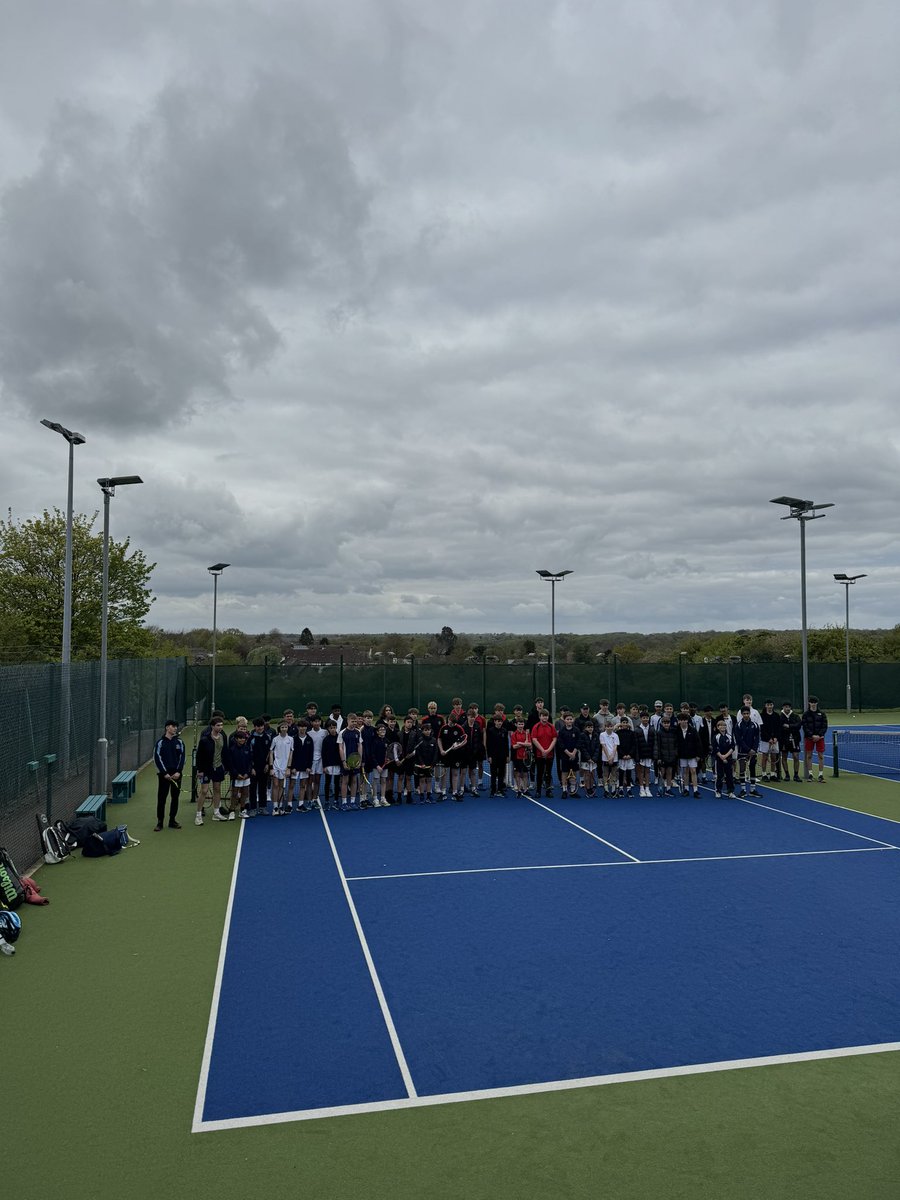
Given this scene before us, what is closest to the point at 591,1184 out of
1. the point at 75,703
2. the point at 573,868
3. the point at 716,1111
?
the point at 716,1111

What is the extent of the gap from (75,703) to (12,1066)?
390 inches

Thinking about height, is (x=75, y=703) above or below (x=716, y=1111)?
above

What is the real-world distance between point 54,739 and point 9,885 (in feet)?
14.0

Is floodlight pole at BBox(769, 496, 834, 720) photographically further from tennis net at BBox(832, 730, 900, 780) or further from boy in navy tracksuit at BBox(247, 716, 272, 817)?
boy in navy tracksuit at BBox(247, 716, 272, 817)

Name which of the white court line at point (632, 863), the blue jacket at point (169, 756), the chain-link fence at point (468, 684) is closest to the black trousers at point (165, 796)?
the blue jacket at point (169, 756)

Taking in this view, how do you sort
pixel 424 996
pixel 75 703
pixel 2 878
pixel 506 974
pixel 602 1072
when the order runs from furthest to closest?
pixel 75 703, pixel 2 878, pixel 506 974, pixel 424 996, pixel 602 1072

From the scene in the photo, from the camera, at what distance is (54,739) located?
13766 millimetres

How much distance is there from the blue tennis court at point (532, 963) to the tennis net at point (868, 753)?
27.1 ft

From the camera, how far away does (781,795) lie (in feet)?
60.7

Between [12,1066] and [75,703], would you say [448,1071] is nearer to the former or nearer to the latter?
[12,1066]

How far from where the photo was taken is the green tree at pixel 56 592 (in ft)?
93.4

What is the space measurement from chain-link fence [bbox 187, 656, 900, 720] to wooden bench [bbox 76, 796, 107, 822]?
17962mm

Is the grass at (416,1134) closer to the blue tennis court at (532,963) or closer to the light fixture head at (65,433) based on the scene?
the blue tennis court at (532,963)

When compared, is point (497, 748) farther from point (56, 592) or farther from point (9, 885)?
point (56, 592)
